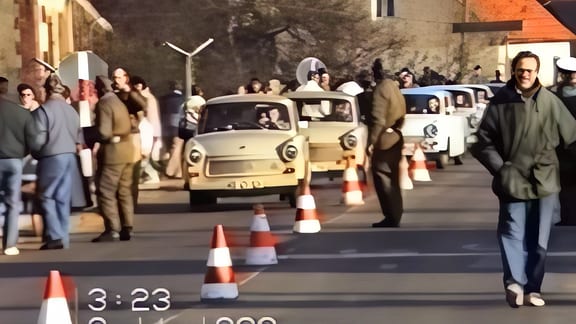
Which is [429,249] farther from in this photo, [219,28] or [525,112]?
[219,28]

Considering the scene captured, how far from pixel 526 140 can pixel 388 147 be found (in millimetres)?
5828

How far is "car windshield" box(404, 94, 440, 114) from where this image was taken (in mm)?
26766

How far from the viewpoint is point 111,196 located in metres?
14.7

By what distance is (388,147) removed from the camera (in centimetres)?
1518

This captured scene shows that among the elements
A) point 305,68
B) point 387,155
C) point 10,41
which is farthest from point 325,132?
point 10,41

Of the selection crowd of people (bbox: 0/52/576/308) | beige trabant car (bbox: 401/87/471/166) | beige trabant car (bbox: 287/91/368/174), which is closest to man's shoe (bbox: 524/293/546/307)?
crowd of people (bbox: 0/52/576/308)

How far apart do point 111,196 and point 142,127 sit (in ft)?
17.3

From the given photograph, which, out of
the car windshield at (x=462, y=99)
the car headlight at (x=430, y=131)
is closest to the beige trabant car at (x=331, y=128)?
the car headlight at (x=430, y=131)

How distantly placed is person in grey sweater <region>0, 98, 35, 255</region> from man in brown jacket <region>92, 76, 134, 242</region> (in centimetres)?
92

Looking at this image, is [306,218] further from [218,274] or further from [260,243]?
[218,274]

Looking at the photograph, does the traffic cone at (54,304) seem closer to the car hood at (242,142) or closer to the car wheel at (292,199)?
the car hood at (242,142)

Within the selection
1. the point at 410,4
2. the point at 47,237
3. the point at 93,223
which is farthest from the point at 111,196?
the point at 410,4

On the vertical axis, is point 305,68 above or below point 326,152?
above

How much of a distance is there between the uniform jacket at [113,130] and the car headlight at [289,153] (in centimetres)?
372
